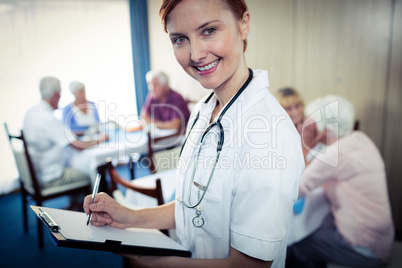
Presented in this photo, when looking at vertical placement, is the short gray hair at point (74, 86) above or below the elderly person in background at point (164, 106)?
above

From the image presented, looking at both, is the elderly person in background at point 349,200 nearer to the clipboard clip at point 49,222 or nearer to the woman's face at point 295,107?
the woman's face at point 295,107

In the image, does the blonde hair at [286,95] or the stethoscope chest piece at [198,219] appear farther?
the blonde hair at [286,95]

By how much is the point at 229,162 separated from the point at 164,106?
104 inches

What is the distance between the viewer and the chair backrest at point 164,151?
2.00 metres

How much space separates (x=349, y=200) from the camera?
4.71ft

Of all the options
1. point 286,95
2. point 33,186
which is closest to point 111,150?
point 33,186

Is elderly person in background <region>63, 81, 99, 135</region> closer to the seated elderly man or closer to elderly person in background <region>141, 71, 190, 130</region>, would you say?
the seated elderly man

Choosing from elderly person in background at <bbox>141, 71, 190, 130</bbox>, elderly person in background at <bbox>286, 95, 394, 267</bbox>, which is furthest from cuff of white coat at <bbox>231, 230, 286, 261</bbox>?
elderly person in background at <bbox>141, 71, 190, 130</bbox>

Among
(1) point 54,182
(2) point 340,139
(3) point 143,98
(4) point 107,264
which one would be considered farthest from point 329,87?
(3) point 143,98

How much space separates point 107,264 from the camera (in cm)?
189

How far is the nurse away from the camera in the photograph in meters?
0.58

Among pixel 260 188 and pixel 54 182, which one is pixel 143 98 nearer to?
pixel 54 182

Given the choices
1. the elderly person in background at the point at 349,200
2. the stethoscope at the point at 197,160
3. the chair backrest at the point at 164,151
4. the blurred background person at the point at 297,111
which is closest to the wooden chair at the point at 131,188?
the stethoscope at the point at 197,160

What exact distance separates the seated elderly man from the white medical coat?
61.7 inches
